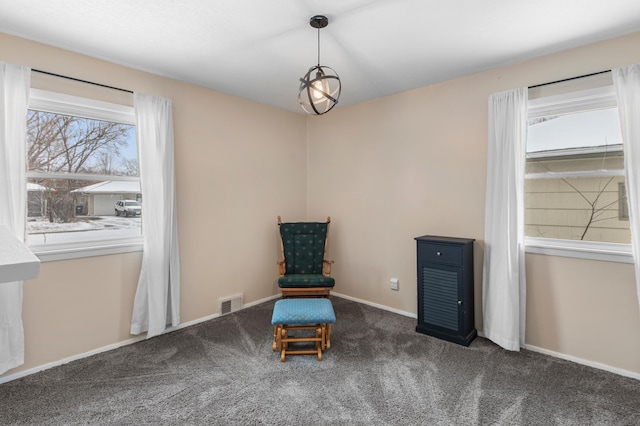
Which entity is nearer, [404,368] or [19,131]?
[19,131]

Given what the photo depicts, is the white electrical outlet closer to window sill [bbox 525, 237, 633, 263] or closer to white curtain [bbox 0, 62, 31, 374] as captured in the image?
window sill [bbox 525, 237, 633, 263]

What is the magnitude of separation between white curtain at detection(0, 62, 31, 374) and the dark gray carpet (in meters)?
0.33

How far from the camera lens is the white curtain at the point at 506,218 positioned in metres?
2.84

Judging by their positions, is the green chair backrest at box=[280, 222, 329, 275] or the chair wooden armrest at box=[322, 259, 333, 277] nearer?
the chair wooden armrest at box=[322, 259, 333, 277]

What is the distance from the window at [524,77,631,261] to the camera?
2600mm

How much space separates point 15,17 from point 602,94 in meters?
4.42

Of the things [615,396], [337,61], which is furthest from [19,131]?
[615,396]

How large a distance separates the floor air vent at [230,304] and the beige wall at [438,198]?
140 cm

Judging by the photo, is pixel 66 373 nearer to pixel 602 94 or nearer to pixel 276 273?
pixel 276 273

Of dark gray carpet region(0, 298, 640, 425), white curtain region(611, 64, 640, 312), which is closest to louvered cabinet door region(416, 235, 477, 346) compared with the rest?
dark gray carpet region(0, 298, 640, 425)

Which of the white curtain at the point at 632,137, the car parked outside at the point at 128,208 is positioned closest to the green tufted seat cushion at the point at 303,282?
the car parked outside at the point at 128,208

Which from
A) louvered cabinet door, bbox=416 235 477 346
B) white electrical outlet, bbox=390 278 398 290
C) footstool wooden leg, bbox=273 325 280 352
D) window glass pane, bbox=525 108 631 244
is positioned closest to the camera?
window glass pane, bbox=525 108 631 244

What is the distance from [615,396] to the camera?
2215 millimetres

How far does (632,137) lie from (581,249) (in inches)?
36.6
